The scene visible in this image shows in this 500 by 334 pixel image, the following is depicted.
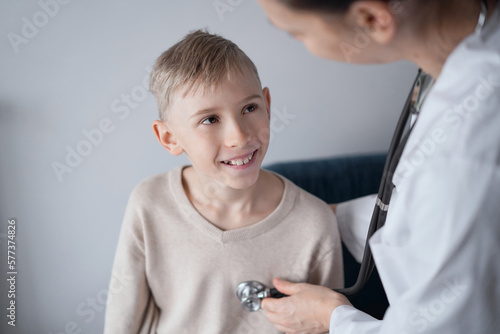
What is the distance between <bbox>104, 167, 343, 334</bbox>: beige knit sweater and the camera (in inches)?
46.2

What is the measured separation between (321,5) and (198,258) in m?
0.75

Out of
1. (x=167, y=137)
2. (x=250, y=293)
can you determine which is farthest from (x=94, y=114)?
(x=250, y=293)

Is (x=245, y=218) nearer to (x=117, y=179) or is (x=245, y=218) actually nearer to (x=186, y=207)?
(x=186, y=207)

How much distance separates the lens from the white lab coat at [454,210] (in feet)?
2.24

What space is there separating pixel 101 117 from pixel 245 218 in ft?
1.80

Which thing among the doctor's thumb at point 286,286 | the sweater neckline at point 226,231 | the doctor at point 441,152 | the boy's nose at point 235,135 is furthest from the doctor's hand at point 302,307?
the boy's nose at point 235,135

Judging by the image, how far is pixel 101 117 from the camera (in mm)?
1355

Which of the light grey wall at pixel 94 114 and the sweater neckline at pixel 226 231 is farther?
the light grey wall at pixel 94 114

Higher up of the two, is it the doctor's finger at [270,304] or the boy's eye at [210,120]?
the boy's eye at [210,120]

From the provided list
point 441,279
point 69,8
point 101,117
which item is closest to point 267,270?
point 441,279

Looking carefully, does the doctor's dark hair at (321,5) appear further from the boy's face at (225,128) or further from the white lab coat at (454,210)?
the boy's face at (225,128)

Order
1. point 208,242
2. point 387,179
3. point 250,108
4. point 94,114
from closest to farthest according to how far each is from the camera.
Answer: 1. point 387,179
2. point 250,108
3. point 208,242
4. point 94,114

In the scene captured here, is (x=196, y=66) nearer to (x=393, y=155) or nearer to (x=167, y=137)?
(x=167, y=137)

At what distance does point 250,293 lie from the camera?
3.78ft
